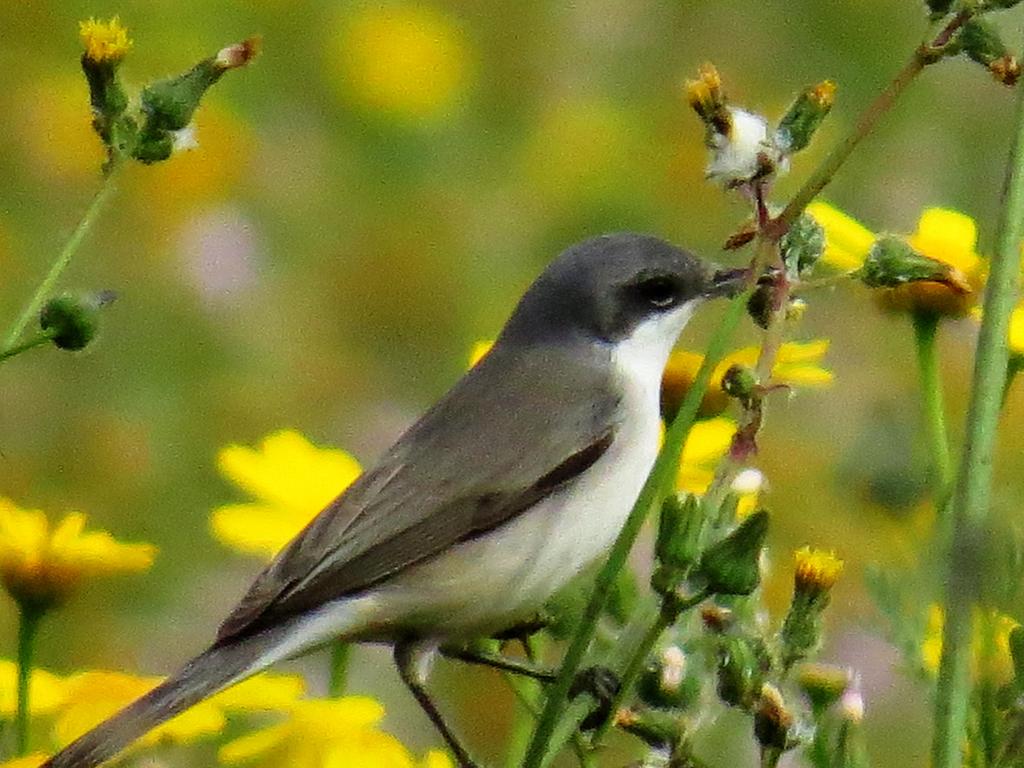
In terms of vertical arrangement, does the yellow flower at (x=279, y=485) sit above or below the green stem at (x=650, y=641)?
above

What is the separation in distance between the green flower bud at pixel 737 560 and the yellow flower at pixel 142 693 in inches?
25.0

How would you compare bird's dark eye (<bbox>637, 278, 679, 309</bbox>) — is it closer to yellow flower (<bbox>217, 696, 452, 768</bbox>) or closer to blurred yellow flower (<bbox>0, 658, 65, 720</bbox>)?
blurred yellow flower (<bbox>0, 658, 65, 720</bbox>)

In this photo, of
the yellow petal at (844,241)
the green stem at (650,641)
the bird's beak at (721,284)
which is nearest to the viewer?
the green stem at (650,641)

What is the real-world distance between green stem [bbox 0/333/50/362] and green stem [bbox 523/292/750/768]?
2.54ft

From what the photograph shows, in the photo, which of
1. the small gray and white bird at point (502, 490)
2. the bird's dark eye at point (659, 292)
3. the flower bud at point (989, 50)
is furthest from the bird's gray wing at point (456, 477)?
the flower bud at point (989, 50)

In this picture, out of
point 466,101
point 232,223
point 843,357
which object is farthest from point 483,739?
point 466,101

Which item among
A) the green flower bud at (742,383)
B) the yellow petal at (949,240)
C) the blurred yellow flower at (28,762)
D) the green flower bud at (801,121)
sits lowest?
the blurred yellow flower at (28,762)

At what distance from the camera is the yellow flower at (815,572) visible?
7.16 feet

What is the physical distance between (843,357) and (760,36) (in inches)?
69.9

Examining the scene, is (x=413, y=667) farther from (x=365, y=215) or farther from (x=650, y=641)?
(x=365, y=215)

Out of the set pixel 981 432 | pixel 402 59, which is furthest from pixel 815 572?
pixel 402 59

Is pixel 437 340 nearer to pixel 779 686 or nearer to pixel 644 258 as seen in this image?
pixel 644 258

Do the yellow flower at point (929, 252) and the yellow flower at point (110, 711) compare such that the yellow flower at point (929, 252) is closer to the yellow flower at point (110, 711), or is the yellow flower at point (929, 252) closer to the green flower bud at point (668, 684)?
the green flower bud at point (668, 684)

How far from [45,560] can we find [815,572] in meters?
1.17
